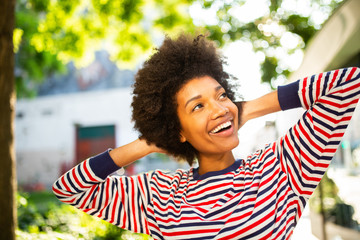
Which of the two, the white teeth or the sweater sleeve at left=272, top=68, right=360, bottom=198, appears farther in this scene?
the white teeth

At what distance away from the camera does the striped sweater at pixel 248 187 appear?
1.59 meters

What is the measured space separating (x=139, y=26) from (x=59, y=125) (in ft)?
40.3

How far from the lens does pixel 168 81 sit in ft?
6.34

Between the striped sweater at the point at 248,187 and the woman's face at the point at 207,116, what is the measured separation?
155mm

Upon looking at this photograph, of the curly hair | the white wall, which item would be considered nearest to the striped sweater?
the curly hair

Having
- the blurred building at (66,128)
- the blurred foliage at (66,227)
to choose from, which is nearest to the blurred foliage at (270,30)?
the blurred foliage at (66,227)

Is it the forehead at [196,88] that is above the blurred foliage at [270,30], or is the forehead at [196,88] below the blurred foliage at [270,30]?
below

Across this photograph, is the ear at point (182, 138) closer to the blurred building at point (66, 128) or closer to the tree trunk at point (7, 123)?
the tree trunk at point (7, 123)

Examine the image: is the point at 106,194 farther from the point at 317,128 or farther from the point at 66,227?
the point at 66,227

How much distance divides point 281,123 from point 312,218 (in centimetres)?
177

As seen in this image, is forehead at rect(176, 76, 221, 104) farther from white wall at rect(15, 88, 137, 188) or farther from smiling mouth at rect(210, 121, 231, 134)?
white wall at rect(15, 88, 137, 188)

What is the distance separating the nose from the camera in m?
1.76

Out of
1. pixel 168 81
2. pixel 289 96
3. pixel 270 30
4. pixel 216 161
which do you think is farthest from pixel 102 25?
pixel 289 96

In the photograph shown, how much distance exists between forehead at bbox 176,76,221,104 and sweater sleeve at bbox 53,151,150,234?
49 centimetres
